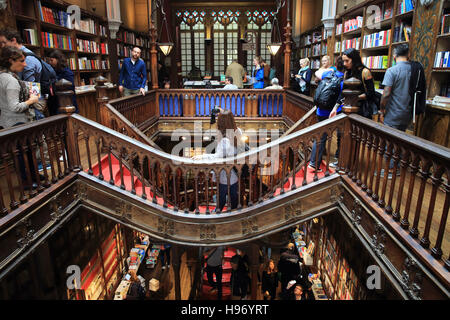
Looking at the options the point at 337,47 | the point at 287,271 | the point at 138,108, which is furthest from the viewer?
the point at 337,47

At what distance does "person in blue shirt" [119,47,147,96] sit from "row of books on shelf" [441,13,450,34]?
14.5 ft

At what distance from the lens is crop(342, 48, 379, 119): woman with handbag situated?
3082mm

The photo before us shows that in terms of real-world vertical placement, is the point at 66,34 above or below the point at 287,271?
above

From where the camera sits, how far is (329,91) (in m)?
3.47

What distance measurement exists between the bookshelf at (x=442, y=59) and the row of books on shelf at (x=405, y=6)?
0.68 meters

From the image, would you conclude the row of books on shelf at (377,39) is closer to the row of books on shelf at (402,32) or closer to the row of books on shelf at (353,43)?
the row of books on shelf at (402,32)

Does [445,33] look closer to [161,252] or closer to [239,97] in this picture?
[239,97]

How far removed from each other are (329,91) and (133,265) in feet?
18.5

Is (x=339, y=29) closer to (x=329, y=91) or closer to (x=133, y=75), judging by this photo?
(x=329, y=91)

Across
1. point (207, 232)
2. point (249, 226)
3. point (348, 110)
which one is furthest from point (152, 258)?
point (348, 110)

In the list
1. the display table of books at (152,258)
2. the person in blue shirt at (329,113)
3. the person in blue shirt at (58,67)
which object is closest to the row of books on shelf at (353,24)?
the person in blue shirt at (329,113)

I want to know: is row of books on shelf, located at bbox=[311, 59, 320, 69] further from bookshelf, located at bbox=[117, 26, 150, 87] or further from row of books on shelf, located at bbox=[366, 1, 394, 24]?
bookshelf, located at bbox=[117, 26, 150, 87]

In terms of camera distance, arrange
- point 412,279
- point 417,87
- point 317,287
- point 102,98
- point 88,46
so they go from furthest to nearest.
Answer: point 88,46 < point 317,287 < point 102,98 < point 417,87 < point 412,279

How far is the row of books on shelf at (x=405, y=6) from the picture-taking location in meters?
4.53
